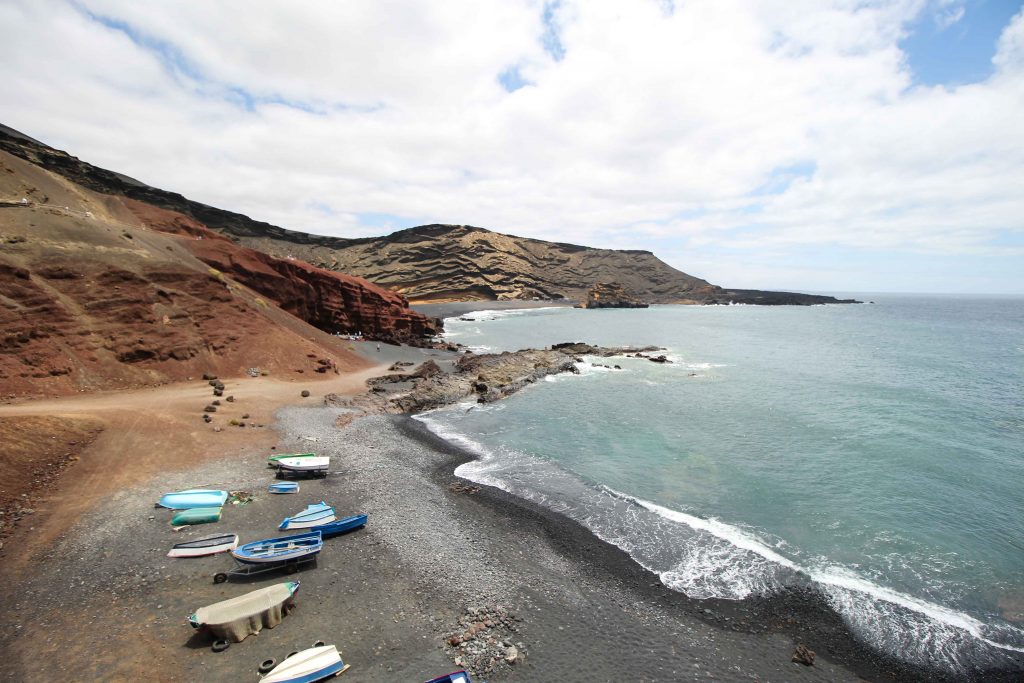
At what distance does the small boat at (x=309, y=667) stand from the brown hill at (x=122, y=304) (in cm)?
2109

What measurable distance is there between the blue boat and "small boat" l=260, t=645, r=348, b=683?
4654mm

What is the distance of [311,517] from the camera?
46.2ft

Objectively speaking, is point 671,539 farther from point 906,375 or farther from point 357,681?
point 906,375

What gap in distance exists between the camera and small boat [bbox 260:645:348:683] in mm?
8430

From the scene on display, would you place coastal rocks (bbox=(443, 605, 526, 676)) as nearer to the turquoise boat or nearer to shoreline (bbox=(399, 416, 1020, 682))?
shoreline (bbox=(399, 416, 1020, 682))

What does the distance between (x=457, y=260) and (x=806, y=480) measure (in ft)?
413

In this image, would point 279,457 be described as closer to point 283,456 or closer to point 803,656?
point 283,456

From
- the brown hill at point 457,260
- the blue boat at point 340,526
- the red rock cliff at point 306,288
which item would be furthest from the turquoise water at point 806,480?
the brown hill at point 457,260

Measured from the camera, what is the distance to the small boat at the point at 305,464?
1734cm

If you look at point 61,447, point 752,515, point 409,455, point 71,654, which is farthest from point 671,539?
point 61,447

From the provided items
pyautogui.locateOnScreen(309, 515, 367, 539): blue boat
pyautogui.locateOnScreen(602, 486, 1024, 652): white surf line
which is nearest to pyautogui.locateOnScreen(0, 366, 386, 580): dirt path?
pyautogui.locateOnScreen(309, 515, 367, 539): blue boat

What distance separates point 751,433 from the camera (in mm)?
25078

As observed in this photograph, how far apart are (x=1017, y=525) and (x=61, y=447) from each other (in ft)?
112

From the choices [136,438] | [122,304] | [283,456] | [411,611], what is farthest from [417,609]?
[122,304]
